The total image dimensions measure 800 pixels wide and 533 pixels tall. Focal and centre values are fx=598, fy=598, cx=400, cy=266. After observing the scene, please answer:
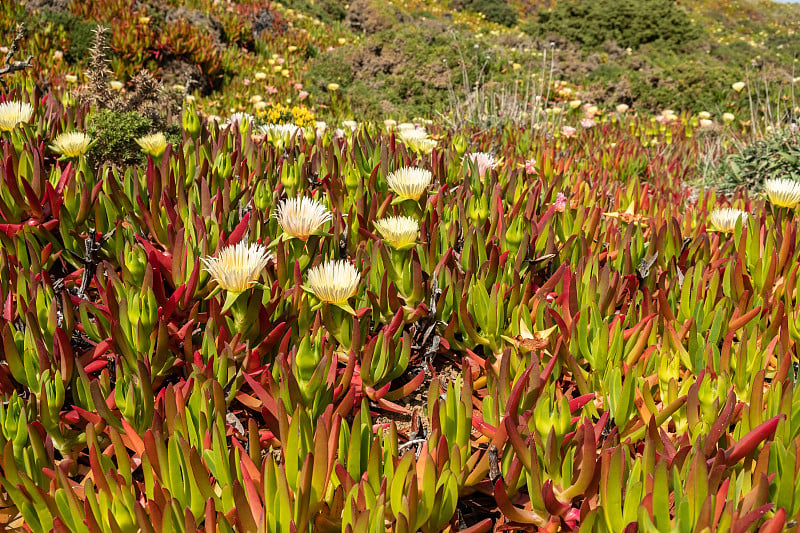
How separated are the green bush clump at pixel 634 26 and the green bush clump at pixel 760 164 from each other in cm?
989

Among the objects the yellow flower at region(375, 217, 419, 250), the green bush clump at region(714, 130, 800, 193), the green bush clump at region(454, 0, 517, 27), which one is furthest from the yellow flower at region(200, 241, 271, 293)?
the green bush clump at region(454, 0, 517, 27)

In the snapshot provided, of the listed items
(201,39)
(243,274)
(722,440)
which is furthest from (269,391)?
(201,39)

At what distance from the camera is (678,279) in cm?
169

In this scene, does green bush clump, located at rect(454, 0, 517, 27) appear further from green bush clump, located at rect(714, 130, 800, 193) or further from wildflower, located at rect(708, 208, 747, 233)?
wildflower, located at rect(708, 208, 747, 233)

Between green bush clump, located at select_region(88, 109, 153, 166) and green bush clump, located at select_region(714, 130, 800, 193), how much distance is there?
334 centimetres

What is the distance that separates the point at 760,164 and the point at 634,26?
35.3 feet

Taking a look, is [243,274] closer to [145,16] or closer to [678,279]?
[678,279]

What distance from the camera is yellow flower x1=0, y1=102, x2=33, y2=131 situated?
6.83ft

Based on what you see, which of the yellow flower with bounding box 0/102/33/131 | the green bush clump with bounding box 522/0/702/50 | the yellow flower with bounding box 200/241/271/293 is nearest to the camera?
the yellow flower with bounding box 200/241/271/293

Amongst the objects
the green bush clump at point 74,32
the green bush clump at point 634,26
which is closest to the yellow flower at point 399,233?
the green bush clump at point 74,32

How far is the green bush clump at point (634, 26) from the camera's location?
12.9 m

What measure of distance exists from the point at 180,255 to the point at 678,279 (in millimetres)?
1340

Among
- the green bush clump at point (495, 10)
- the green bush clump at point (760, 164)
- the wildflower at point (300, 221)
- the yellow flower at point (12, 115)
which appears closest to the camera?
the wildflower at point (300, 221)

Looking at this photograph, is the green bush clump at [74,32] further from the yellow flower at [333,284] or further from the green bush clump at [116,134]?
the yellow flower at [333,284]
